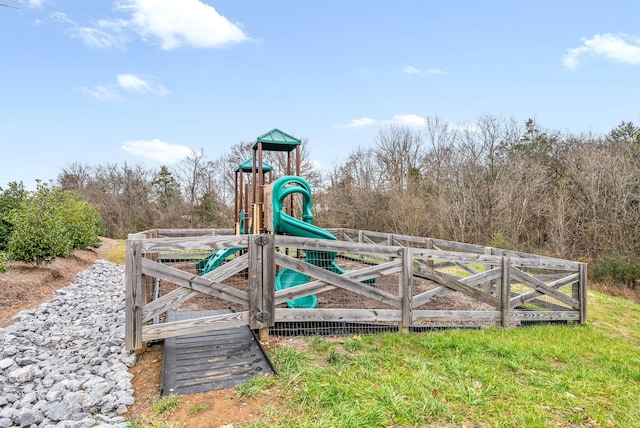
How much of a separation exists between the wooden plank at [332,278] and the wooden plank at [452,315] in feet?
1.24

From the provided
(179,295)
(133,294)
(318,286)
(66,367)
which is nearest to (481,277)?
(318,286)

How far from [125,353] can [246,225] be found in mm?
5842

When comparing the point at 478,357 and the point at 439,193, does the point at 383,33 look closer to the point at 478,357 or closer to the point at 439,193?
the point at 439,193

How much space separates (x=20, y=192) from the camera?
38.8 feet

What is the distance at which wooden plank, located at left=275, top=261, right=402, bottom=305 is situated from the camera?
14.0 feet

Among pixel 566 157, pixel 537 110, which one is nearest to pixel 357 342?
pixel 566 157

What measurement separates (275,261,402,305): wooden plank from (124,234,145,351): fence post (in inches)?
59.5

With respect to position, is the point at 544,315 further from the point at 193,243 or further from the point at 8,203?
the point at 8,203

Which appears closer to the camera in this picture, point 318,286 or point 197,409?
point 197,409

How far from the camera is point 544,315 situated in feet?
18.1

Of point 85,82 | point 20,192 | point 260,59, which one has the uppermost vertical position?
point 260,59

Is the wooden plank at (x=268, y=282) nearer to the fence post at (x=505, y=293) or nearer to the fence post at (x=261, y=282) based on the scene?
the fence post at (x=261, y=282)

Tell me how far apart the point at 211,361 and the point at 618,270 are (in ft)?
44.3

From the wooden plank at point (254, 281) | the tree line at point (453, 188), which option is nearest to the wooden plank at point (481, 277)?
the wooden plank at point (254, 281)
